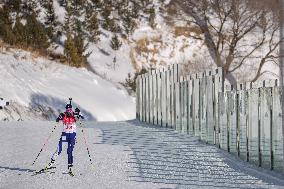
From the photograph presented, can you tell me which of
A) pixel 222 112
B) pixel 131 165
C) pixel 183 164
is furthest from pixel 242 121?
pixel 131 165

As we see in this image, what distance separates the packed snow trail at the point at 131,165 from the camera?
34.8 ft

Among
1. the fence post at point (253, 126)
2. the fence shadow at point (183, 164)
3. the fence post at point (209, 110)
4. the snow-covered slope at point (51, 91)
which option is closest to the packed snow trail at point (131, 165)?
the fence shadow at point (183, 164)

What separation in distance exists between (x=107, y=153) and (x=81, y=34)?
111 ft

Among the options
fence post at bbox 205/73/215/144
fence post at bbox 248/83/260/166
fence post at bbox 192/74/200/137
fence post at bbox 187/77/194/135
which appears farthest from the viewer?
fence post at bbox 187/77/194/135

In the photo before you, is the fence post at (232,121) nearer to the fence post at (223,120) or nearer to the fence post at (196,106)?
the fence post at (223,120)

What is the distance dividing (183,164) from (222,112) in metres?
3.67

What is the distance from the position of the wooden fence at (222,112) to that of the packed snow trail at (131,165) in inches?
16.8

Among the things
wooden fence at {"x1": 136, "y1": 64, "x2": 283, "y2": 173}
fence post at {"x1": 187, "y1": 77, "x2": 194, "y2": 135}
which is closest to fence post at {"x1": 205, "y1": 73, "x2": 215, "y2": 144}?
wooden fence at {"x1": 136, "y1": 64, "x2": 283, "y2": 173}

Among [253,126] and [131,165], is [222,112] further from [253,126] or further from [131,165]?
[131,165]

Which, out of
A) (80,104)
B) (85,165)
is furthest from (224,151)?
(80,104)

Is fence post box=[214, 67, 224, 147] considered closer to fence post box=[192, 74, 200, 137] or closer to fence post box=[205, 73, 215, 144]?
fence post box=[205, 73, 215, 144]

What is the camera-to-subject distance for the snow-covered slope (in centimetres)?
2988

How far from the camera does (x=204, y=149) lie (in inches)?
626

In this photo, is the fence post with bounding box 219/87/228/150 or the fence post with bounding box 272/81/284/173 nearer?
the fence post with bounding box 272/81/284/173
